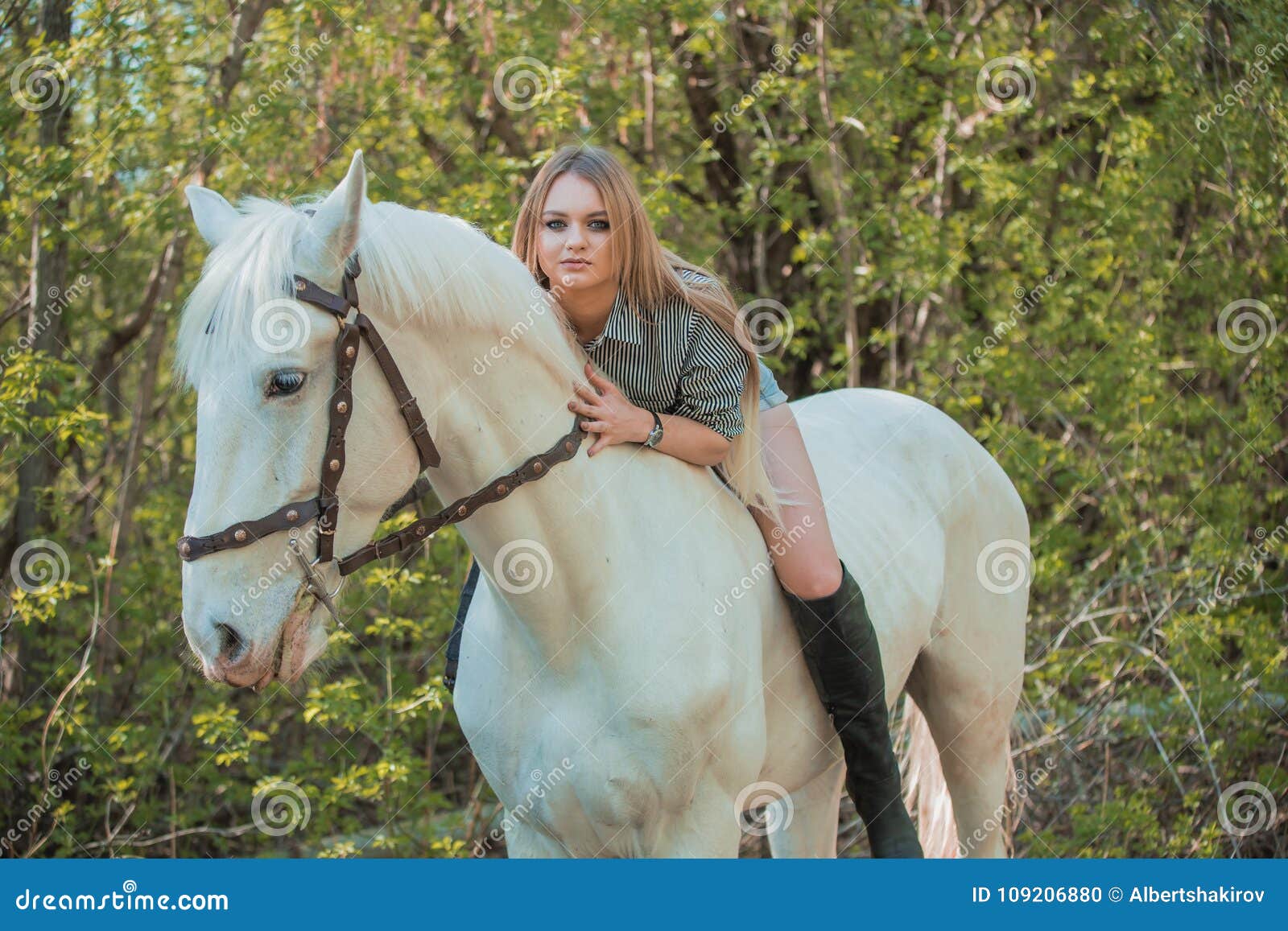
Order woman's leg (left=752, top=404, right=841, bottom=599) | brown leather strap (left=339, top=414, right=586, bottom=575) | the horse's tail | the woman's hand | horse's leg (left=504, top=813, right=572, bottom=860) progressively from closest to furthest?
brown leather strap (left=339, top=414, right=586, bottom=575), the woman's hand, horse's leg (left=504, top=813, right=572, bottom=860), woman's leg (left=752, top=404, right=841, bottom=599), the horse's tail

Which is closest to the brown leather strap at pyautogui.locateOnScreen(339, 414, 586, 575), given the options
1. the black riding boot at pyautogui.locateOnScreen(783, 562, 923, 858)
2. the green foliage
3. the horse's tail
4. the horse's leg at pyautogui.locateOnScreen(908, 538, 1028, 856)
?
the black riding boot at pyautogui.locateOnScreen(783, 562, 923, 858)

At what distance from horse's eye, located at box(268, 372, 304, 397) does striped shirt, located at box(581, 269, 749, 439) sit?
2.53 feet

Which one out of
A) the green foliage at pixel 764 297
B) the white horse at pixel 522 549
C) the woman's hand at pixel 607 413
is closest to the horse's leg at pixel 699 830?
the white horse at pixel 522 549

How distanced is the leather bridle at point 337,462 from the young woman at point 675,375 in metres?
0.42

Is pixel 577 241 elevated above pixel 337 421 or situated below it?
above

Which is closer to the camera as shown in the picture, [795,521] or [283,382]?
[283,382]

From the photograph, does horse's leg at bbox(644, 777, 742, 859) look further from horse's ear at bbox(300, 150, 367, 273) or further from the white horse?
horse's ear at bbox(300, 150, 367, 273)

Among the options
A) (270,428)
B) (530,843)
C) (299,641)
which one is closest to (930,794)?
(530,843)

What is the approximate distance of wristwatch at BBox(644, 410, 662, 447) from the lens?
2654mm

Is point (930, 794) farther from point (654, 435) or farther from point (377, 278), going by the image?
point (377, 278)

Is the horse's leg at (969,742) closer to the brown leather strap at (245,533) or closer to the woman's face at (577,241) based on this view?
the woman's face at (577,241)

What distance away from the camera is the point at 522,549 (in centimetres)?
249

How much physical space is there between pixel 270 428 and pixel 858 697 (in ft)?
5.37

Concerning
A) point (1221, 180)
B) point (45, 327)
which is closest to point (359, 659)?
point (45, 327)
